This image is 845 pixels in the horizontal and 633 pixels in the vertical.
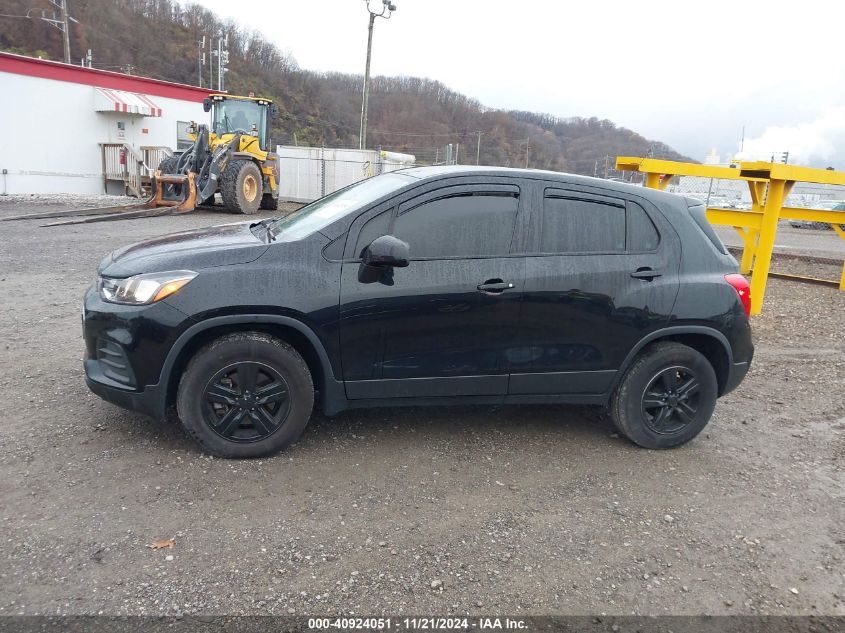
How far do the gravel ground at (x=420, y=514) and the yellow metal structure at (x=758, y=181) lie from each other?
3.88 m

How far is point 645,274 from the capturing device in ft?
14.3

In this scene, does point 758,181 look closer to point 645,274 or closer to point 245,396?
point 645,274

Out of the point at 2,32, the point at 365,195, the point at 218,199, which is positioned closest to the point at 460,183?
the point at 365,195

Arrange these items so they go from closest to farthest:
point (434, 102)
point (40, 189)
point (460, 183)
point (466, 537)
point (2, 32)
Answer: point (466, 537)
point (460, 183)
point (40, 189)
point (2, 32)
point (434, 102)

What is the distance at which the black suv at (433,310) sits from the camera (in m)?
3.83

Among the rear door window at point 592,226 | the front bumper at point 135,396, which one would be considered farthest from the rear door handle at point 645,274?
the front bumper at point 135,396

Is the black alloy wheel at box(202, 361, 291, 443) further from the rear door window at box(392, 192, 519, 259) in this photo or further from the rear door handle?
the rear door handle

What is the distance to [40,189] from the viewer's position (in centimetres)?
2478

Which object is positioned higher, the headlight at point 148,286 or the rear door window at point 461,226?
the rear door window at point 461,226

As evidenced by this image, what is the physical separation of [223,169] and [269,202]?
285cm

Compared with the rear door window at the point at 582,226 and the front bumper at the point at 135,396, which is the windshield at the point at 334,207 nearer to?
the rear door window at the point at 582,226

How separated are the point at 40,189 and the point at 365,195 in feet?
81.6

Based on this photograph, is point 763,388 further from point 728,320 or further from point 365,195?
point 365,195

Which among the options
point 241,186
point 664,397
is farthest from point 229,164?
point 664,397
